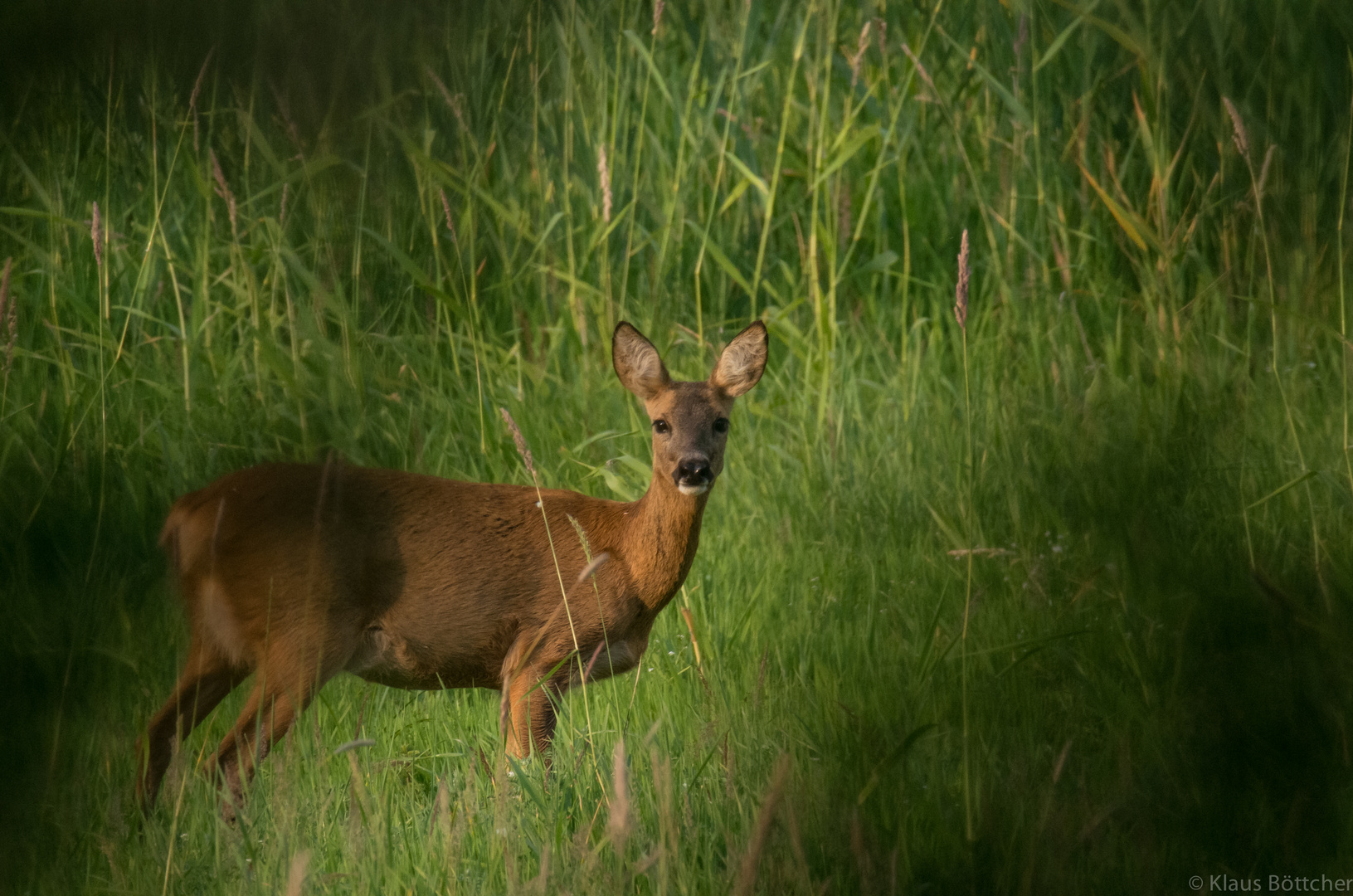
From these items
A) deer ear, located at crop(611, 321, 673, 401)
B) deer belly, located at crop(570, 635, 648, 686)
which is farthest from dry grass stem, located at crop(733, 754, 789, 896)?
deer ear, located at crop(611, 321, 673, 401)

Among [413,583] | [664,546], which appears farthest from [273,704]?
[664,546]

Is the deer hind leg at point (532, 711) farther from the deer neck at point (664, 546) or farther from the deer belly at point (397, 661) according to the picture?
the deer neck at point (664, 546)

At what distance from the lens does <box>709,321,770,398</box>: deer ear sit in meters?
4.18

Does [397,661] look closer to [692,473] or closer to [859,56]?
[692,473]

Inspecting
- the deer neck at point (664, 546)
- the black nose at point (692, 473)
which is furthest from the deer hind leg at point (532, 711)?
the black nose at point (692, 473)

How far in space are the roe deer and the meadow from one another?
13 centimetres

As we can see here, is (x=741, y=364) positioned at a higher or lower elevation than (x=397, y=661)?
higher

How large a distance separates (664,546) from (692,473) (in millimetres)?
222

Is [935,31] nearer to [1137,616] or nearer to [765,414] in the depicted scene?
[765,414]

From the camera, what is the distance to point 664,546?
3.93 m

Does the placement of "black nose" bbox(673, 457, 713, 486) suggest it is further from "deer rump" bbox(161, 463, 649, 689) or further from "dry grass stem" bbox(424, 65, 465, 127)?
"dry grass stem" bbox(424, 65, 465, 127)

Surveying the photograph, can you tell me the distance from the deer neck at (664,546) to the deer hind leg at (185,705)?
3.36ft

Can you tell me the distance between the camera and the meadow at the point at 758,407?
8.66ft

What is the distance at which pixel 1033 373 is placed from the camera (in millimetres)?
4707
